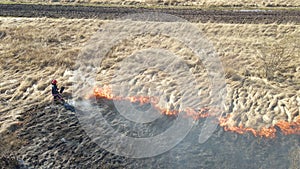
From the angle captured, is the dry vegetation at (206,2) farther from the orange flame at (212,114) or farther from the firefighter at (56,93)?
the firefighter at (56,93)

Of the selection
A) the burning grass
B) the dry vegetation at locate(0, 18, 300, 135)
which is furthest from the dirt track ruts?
the dry vegetation at locate(0, 18, 300, 135)

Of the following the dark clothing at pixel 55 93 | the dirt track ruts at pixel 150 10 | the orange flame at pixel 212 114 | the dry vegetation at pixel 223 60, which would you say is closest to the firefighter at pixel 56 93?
the dark clothing at pixel 55 93

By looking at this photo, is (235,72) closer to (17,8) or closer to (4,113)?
(4,113)

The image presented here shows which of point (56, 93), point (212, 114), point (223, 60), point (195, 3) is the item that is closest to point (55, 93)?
point (56, 93)

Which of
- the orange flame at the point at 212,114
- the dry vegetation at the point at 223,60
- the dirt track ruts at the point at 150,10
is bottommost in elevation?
the orange flame at the point at 212,114

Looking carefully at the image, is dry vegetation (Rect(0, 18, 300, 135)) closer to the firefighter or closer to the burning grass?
the firefighter
